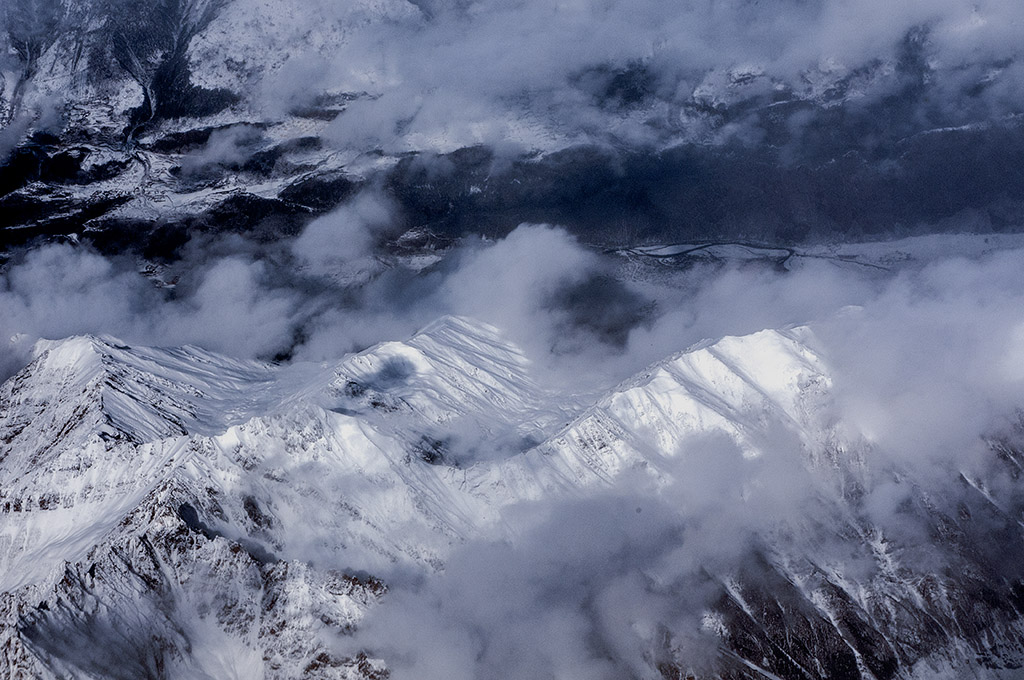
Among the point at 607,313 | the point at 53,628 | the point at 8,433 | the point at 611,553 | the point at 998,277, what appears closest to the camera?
the point at 53,628

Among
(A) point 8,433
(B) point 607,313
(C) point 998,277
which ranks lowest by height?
A: (B) point 607,313

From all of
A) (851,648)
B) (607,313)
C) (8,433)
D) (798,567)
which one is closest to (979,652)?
(851,648)

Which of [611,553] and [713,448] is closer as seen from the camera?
[611,553]

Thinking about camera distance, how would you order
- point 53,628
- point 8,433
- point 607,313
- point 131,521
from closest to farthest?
point 53,628
point 131,521
point 8,433
point 607,313

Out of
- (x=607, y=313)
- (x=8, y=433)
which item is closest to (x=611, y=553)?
(x=8, y=433)

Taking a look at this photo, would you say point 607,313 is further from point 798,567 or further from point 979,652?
point 979,652

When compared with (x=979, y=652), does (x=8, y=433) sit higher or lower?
higher
